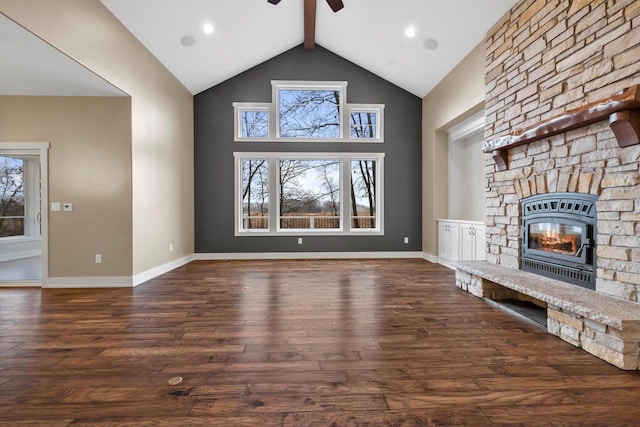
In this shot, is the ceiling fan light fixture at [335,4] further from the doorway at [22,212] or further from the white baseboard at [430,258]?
the white baseboard at [430,258]

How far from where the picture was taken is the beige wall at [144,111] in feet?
10.0

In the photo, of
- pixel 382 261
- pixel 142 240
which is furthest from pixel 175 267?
pixel 382 261

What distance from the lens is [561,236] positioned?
3018mm

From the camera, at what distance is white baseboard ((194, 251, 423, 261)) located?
6.48 metres

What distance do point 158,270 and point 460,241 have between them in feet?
16.2

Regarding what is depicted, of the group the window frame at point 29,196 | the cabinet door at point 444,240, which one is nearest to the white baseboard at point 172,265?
the cabinet door at point 444,240

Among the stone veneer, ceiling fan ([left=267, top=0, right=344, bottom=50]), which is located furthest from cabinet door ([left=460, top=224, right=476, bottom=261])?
ceiling fan ([left=267, top=0, right=344, bottom=50])

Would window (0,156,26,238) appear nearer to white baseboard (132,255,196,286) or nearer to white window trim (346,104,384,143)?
white baseboard (132,255,196,286)

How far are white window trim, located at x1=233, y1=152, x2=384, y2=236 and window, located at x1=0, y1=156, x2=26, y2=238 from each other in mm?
3320

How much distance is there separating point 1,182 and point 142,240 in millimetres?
2372

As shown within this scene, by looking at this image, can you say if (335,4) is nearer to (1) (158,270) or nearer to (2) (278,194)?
(2) (278,194)

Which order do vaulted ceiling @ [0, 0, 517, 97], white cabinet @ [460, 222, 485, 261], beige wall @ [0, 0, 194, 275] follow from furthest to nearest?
white cabinet @ [460, 222, 485, 261]
vaulted ceiling @ [0, 0, 517, 97]
beige wall @ [0, 0, 194, 275]

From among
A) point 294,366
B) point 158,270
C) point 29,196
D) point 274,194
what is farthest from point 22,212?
point 294,366

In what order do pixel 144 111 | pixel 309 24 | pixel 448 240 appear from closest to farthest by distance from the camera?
pixel 144 111, pixel 309 24, pixel 448 240
